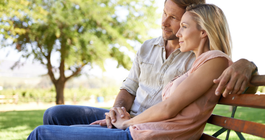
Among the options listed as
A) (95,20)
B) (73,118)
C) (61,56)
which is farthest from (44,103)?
(73,118)

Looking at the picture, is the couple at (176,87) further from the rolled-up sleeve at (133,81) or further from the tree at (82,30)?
the tree at (82,30)

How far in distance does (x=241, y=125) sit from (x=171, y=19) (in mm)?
1138

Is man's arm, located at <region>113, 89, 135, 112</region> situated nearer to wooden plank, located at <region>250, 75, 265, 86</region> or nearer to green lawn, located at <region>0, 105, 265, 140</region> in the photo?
wooden plank, located at <region>250, 75, 265, 86</region>

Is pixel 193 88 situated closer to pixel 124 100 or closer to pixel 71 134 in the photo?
pixel 71 134

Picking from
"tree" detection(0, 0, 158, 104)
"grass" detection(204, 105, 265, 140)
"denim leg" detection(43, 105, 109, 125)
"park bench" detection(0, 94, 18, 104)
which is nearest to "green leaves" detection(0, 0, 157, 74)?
"tree" detection(0, 0, 158, 104)

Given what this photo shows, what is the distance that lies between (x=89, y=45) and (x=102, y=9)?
2.41 m

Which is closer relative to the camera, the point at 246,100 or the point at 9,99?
the point at 246,100

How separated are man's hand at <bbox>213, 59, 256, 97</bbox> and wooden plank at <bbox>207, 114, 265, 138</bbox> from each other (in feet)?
0.52

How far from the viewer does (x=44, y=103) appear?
25.7 meters

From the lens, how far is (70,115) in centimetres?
235

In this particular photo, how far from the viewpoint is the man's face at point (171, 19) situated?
2.14 metres

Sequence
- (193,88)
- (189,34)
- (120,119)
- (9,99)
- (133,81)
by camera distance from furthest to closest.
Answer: (9,99)
(133,81)
(120,119)
(189,34)
(193,88)

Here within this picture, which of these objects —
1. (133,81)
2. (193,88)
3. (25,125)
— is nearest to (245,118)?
(25,125)

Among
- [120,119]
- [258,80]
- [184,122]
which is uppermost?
[258,80]
